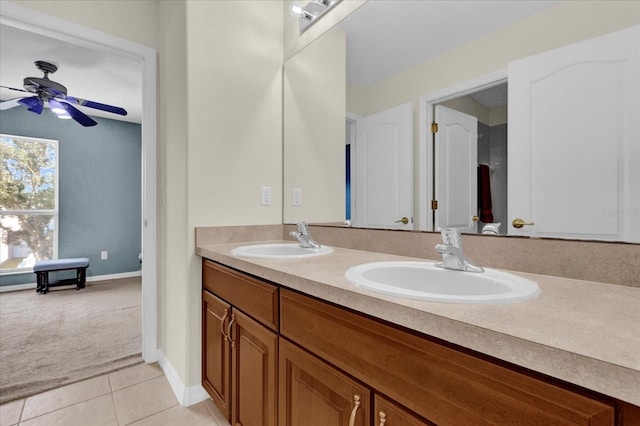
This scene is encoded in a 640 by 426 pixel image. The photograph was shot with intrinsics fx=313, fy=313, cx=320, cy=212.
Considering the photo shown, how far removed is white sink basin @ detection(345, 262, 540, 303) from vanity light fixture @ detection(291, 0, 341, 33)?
57.5 inches

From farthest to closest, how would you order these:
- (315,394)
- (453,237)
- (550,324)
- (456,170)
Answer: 1. (456,170)
2. (453,237)
3. (315,394)
4. (550,324)

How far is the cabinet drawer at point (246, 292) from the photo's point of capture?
3.48 feet

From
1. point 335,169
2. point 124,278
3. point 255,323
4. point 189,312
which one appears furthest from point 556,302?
point 124,278

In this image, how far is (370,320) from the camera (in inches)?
28.0

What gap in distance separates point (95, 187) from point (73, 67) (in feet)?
6.66

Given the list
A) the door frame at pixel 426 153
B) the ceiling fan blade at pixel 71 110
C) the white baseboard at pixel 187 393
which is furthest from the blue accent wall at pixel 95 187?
the door frame at pixel 426 153

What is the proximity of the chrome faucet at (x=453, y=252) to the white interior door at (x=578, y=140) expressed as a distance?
0.68 ft

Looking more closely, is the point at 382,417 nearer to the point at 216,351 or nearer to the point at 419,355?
the point at 419,355

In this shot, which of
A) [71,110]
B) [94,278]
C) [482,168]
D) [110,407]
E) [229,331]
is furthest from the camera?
[94,278]

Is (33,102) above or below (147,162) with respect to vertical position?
above

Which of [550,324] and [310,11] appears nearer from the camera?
[550,324]

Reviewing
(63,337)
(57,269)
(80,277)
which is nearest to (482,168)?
(63,337)

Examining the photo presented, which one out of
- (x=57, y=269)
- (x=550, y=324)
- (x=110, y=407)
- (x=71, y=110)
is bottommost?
(x=110, y=407)

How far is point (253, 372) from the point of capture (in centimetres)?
116
